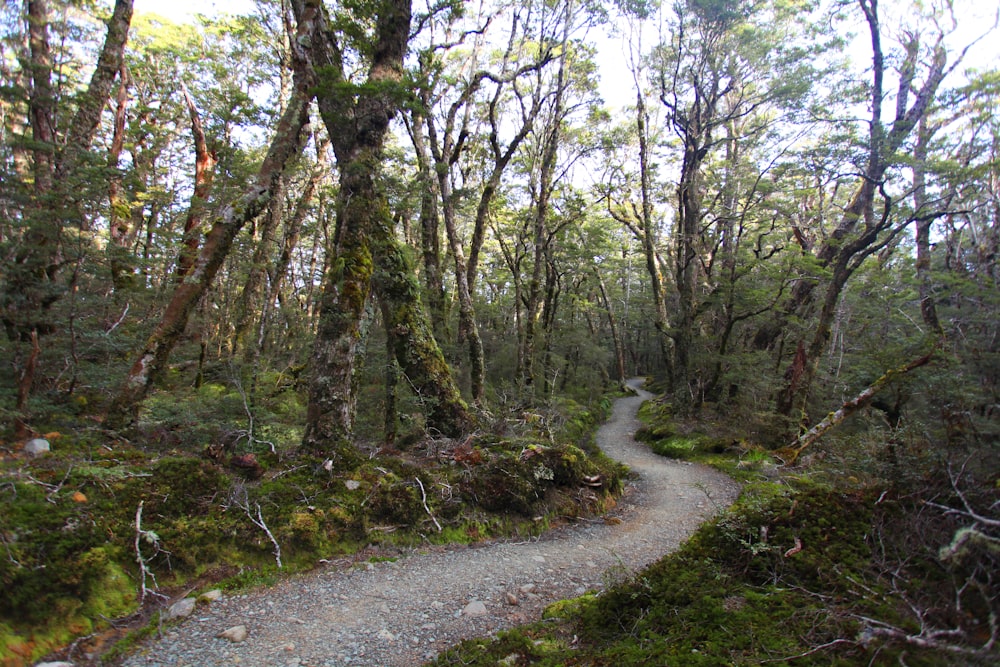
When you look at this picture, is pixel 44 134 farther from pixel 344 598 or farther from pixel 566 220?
pixel 566 220

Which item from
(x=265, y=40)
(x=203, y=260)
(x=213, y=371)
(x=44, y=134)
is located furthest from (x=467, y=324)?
(x=265, y=40)

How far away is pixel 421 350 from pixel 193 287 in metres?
3.23

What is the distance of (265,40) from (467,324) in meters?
10.5

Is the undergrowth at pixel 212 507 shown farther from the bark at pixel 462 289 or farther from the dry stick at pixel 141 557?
the bark at pixel 462 289

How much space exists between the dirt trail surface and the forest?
0.37m

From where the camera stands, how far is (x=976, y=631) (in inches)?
54.5

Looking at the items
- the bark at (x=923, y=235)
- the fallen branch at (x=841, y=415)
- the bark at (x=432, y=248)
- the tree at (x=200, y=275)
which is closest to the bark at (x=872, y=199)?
the bark at (x=923, y=235)

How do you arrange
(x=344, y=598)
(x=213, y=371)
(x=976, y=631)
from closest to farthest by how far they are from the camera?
(x=976, y=631) < (x=344, y=598) < (x=213, y=371)

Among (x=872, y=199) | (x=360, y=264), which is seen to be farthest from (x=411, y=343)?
(x=872, y=199)

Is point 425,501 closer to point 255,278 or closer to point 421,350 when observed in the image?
point 421,350

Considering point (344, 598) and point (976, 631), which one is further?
point (344, 598)

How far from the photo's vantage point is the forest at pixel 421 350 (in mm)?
2740

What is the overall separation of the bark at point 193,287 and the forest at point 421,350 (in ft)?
0.11

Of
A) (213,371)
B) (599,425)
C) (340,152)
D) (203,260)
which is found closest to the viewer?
(203,260)
